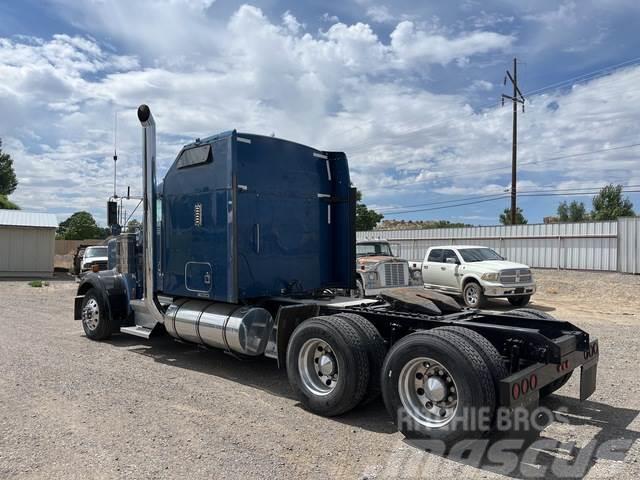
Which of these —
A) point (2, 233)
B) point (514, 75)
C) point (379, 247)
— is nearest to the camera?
point (379, 247)

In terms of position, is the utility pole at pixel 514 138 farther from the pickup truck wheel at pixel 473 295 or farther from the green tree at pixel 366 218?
the green tree at pixel 366 218

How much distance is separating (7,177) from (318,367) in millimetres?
63026

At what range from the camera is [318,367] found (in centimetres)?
569

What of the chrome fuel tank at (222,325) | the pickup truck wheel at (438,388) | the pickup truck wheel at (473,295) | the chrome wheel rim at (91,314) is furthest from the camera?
the pickup truck wheel at (473,295)

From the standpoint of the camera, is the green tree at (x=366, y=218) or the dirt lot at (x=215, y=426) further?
the green tree at (x=366, y=218)

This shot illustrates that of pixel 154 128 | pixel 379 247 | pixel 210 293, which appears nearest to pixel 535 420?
pixel 210 293

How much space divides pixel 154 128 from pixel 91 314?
359 cm

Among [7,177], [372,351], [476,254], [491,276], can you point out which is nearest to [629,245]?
[476,254]

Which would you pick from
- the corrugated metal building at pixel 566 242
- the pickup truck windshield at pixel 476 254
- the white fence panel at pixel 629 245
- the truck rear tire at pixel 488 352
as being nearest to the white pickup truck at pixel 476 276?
the pickup truck windshield at pixel 476 254

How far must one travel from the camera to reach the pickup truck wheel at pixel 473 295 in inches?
613

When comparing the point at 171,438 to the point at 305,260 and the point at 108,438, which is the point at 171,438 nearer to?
the point at 108,438

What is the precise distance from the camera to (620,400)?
19.3ft

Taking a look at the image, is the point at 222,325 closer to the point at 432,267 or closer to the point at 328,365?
the point at 328,365

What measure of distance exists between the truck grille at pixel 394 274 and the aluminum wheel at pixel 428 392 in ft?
33.5
